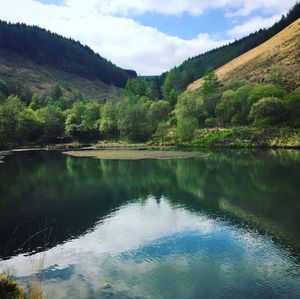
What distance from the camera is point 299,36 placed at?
643 ft

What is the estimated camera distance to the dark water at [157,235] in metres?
19.9

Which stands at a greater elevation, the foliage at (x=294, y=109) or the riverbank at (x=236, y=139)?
the foliage at (x=294, y=109)

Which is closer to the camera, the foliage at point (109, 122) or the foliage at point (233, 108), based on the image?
the foliage at point (233, 108)

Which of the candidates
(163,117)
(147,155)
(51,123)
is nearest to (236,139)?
(147,155)

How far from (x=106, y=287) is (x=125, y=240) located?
28.0 ft

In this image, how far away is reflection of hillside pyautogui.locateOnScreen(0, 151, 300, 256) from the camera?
105ft

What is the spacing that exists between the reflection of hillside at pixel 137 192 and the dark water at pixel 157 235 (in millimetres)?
154

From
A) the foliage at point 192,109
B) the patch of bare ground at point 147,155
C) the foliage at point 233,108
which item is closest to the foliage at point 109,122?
the foliage at point 192,109

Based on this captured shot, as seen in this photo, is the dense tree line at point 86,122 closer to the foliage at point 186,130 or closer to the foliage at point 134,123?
the foliage at point 134,123

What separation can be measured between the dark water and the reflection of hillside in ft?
0.51

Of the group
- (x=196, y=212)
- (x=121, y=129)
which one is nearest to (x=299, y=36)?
(x=121, y=129)

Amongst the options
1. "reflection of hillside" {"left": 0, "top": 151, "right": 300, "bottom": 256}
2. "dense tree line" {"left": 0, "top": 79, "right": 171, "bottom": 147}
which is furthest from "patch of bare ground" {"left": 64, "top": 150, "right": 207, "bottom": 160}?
"dense tree line" {"left": 0, "top": 79, "right": 171, "bottom": 147}

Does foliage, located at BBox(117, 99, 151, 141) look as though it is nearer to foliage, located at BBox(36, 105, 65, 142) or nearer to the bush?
foliage, located at BBox(36, 105, 65, 142)

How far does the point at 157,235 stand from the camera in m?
29.2
